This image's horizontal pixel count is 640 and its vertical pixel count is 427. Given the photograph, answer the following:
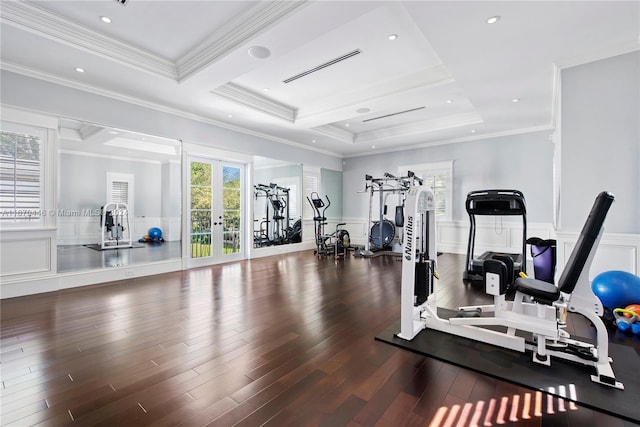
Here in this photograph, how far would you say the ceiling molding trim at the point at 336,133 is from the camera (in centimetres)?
726

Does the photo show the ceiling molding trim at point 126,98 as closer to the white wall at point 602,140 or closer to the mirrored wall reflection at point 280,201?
the mirrored wall reflection at point 280,201

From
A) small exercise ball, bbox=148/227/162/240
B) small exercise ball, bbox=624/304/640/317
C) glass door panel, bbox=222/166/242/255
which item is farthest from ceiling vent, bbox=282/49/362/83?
small exercise ball, bbox=148/227/162/240

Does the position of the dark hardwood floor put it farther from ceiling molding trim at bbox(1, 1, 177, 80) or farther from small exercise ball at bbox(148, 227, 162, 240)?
ceiling molding trim at bbox(1, 1, 177, 80)

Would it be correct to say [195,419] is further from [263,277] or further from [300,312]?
[263,277]

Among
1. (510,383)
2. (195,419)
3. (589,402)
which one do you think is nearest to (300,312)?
(195,419)

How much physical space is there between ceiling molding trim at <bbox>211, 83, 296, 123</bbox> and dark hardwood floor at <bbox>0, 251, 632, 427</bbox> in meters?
3.48

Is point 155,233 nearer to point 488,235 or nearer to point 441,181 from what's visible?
point 441,181

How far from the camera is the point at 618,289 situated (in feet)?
9.71

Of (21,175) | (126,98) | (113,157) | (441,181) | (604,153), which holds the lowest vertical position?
(21,175)

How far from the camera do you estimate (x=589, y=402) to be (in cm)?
175

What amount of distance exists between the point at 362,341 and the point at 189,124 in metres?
5.41

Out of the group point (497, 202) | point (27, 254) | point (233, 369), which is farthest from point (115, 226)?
point (497, 202)

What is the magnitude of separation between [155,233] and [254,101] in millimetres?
3907

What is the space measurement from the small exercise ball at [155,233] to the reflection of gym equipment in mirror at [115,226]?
1.81 feet
